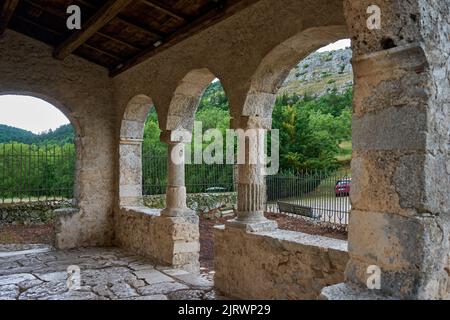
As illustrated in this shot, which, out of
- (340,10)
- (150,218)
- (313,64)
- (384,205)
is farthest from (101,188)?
(313,64)

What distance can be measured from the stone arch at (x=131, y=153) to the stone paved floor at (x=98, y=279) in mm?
1217

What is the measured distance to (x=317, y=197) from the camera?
1009 cm

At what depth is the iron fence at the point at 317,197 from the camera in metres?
9.39

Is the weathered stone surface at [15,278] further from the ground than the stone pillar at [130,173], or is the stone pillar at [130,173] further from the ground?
the stone pillar at [130,173]

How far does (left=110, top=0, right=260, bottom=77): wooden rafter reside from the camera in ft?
13.9

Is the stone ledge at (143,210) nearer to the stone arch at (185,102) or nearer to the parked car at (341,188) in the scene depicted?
the stone arch at (185,102)

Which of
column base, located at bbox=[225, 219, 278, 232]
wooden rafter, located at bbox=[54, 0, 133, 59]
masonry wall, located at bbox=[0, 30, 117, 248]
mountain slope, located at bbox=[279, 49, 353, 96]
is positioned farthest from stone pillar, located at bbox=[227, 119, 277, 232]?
mountain slope, located at bbox=[279, 49, 353, 96]

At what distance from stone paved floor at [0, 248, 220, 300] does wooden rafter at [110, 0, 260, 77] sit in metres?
3.24

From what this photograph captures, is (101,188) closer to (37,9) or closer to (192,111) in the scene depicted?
(192,111)

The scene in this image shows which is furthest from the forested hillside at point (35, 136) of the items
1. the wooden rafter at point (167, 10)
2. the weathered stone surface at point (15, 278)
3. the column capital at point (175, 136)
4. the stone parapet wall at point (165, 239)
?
the wooden rafter at point (167, 10)

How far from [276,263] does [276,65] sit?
2.08 metres

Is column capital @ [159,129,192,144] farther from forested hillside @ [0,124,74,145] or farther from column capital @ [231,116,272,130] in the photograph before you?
forested hillside @ [0,124,74,145]

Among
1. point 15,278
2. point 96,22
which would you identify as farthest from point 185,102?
point 15,278

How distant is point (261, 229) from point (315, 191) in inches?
254
